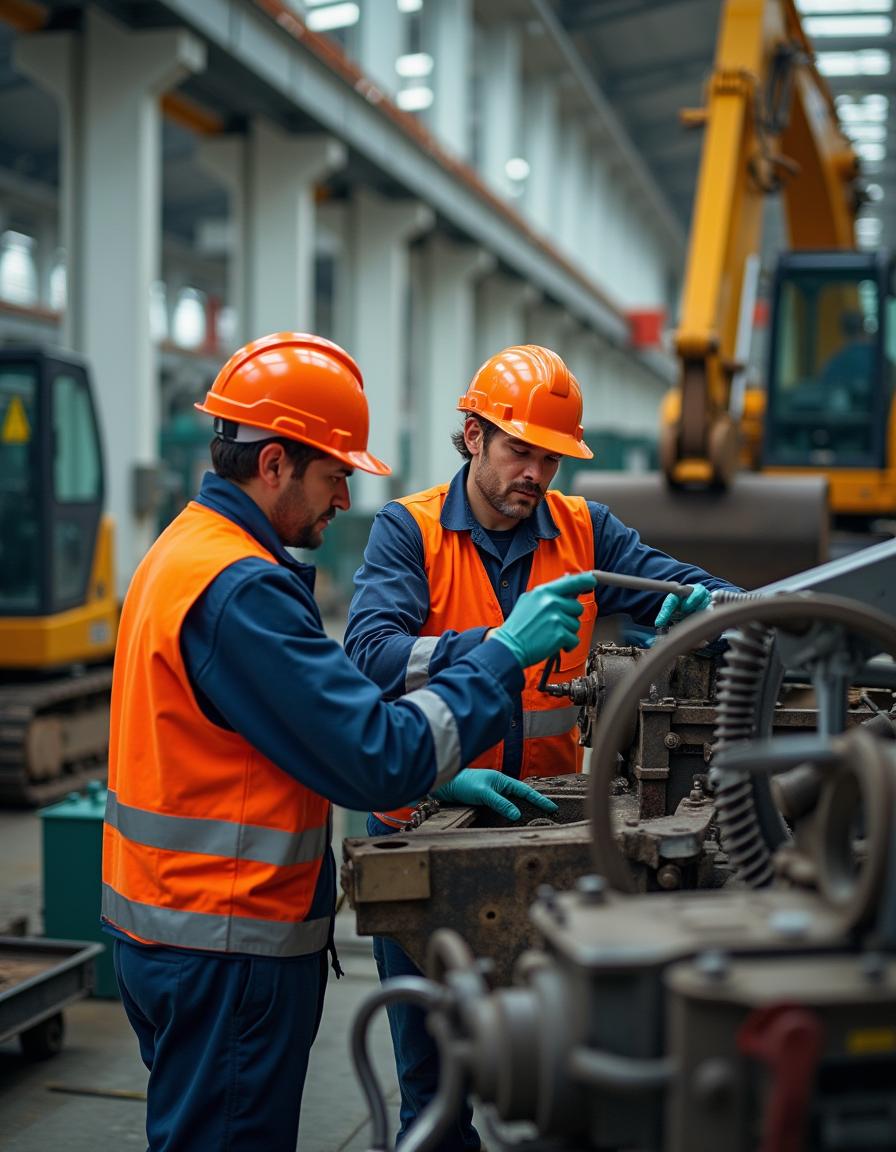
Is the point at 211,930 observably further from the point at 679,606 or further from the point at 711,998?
the point at 679,606

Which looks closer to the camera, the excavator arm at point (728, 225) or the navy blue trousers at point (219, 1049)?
the navy blue trousers at point (219, 1049)

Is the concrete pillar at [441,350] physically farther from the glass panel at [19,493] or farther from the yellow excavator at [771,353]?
the glass panel at [19,493]

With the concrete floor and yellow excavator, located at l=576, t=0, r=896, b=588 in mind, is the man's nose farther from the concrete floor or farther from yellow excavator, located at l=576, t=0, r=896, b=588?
yellow excavator, located at l=576, t=0, r=896, b=588

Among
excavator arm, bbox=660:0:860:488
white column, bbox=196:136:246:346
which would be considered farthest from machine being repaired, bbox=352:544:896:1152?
white column, bbox=196:136:246:346

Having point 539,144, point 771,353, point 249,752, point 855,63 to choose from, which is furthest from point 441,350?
point 249,752

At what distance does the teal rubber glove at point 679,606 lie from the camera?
2.88 meters

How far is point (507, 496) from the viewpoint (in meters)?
3.04

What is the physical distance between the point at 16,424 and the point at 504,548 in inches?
184

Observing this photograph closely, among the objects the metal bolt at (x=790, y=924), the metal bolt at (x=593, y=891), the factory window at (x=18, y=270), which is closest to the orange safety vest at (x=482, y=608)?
the metal bolt at (x=593, y=891)

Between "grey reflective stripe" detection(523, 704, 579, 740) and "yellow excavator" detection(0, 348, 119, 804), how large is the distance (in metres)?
4.38

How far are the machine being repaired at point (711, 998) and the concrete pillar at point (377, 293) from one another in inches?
497

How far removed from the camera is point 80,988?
4035mm

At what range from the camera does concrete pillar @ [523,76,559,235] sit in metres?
20.0

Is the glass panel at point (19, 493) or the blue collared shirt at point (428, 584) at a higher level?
the glass panel at point (19, 493)
